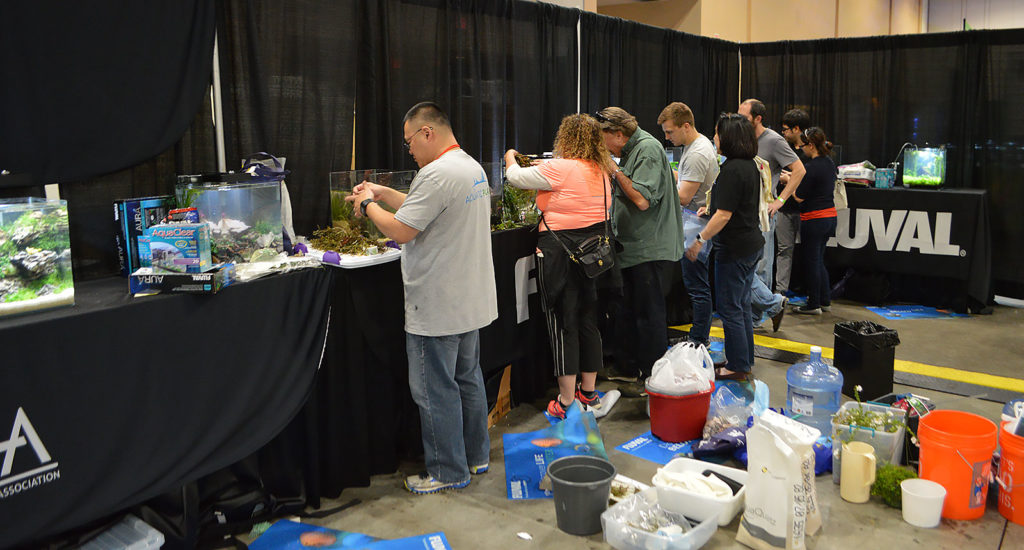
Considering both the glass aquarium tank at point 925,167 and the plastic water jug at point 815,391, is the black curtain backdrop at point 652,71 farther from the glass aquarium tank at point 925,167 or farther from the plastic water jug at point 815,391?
the plastic water jug at point 815,391

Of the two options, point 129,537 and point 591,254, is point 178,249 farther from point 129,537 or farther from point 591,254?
→ point 591,254

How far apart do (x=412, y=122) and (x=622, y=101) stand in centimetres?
326

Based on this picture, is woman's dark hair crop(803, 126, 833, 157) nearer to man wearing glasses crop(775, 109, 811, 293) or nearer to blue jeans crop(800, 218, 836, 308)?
man wearing glasses crop(775, 109, 811, 293)

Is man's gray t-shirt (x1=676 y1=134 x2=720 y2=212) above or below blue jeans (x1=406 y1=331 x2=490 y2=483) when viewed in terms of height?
above

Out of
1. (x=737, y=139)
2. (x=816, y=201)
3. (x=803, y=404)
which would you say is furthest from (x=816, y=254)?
(x=803, y=404)

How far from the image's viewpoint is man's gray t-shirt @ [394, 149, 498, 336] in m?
3.21

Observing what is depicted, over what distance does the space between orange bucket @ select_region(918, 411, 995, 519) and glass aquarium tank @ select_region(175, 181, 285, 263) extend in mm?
2804

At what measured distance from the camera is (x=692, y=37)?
7.09 m

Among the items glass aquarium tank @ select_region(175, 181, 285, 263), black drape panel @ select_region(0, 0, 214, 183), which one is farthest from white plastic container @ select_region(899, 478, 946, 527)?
black drape panel @ select_region(0, 0, 214, 183)

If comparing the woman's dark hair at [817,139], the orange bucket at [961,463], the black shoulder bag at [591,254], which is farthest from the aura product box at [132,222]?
the woman's dark hair at [817,139]

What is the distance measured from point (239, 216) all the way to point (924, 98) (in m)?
6.51

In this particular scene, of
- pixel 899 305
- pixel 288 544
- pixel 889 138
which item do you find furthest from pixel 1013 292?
pixel 288 544

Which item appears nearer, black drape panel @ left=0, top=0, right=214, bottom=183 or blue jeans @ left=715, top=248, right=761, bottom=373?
black drape panel @ left=0, top=0, right=214, bottom=183

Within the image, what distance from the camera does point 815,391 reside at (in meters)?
4.06
